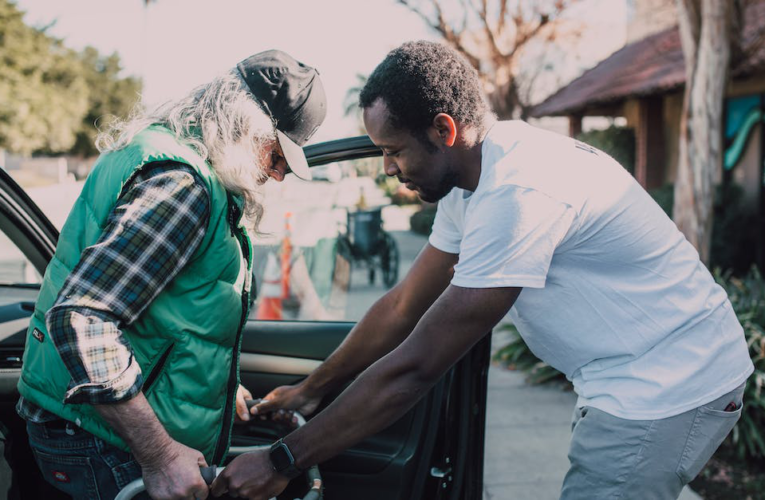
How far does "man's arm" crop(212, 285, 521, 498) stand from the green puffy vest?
0.18m

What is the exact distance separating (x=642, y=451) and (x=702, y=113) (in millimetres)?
5156

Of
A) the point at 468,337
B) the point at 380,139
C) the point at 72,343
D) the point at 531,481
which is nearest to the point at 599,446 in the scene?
the point at 468,337

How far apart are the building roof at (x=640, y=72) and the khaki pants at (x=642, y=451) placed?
7.49 meters

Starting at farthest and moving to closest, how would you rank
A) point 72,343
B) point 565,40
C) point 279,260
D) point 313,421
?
point 565,40, point 279,260, point 313,421, point 72,343

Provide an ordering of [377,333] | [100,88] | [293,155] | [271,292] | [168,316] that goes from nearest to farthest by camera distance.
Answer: [168,316], [293,155], [377,333], [271,292], [100,88]

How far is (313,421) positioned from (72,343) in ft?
1.88

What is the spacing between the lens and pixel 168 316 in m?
1.56

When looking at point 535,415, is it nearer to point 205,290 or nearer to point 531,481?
point 531,481

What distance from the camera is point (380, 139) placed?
177 centimetres

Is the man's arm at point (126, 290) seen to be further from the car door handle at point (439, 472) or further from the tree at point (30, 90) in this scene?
the tree at point (30, 90)

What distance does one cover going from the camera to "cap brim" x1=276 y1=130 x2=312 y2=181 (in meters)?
1.74

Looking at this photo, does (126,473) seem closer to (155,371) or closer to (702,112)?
(155,371)

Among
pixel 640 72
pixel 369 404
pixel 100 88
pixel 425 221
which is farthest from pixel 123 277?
pixel 100 88

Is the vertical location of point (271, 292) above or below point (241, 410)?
below
